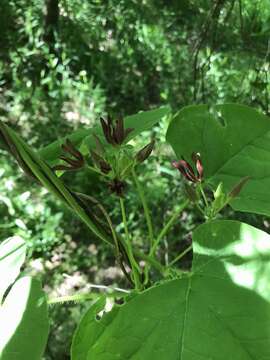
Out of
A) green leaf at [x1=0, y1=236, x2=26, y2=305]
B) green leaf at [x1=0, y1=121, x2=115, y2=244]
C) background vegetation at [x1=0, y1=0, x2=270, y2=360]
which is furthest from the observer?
background vegetation at [x1=0, y1=0, x2=270, y2=360]

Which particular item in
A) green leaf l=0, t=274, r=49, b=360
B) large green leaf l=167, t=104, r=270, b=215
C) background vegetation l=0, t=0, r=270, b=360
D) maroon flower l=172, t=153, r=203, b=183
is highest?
maroon flower l=172, t=153, r=203, b=183

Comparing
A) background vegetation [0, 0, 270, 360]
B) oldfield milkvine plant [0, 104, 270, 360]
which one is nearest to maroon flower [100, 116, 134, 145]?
oldfield milkvine plant [0, 104, 270, 360]

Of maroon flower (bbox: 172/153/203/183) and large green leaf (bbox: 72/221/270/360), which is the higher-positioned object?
maroon flower (bbox: 172/153/203/183)

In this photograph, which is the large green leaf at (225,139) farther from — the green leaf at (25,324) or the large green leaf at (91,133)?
the green leaf at (25,324)

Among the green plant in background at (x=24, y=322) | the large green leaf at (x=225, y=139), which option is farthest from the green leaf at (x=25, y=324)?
the large green leaf at (x=225, y=139)

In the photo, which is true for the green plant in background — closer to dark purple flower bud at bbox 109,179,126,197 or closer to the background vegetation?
dark purple flower bud at bbox 109,179,126,197

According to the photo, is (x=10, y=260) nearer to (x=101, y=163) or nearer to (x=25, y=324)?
(x=25, y=324)

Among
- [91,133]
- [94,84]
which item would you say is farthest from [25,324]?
[94,84]
